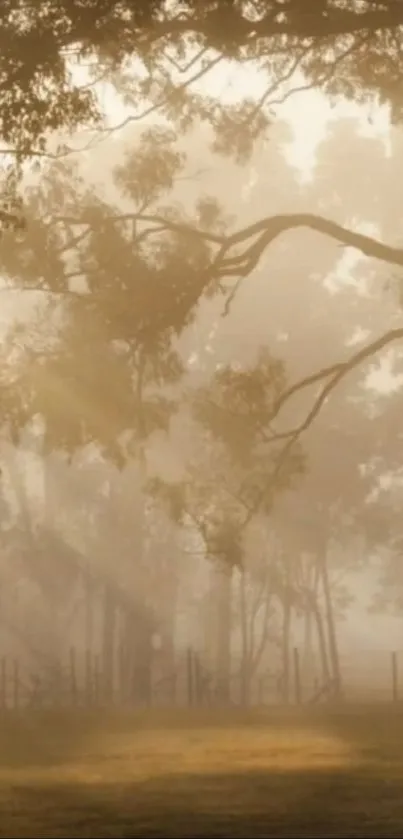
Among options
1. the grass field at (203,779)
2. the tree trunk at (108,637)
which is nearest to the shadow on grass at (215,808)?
the grass field at (203,779)

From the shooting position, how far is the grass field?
380 inches

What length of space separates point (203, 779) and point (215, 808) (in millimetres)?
3332

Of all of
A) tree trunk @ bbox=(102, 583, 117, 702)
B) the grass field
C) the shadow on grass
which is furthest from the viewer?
tree trunk @ bbox=(102, 583, 117, 702)

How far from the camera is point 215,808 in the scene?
1095 cm

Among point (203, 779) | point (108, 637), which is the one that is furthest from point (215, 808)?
point (108, 637)

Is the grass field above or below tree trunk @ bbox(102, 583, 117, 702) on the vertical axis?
below

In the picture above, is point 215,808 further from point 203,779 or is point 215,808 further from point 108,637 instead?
point 108,637

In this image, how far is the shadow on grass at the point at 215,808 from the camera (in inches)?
363

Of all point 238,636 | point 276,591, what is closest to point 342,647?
point 238,636

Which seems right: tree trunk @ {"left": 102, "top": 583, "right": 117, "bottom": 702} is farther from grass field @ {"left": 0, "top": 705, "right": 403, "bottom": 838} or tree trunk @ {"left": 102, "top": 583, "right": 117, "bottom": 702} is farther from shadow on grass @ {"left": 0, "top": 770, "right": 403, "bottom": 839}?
shadow on grass @ {"left": 0, "top": 770, "right": 403, "bottom": 839}

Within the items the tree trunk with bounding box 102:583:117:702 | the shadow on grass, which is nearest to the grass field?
the shadow on grass

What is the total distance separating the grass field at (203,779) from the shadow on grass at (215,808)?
0.03 feet

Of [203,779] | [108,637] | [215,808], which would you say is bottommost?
[215,808]

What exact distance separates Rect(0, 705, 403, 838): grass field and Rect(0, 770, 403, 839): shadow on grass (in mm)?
11
